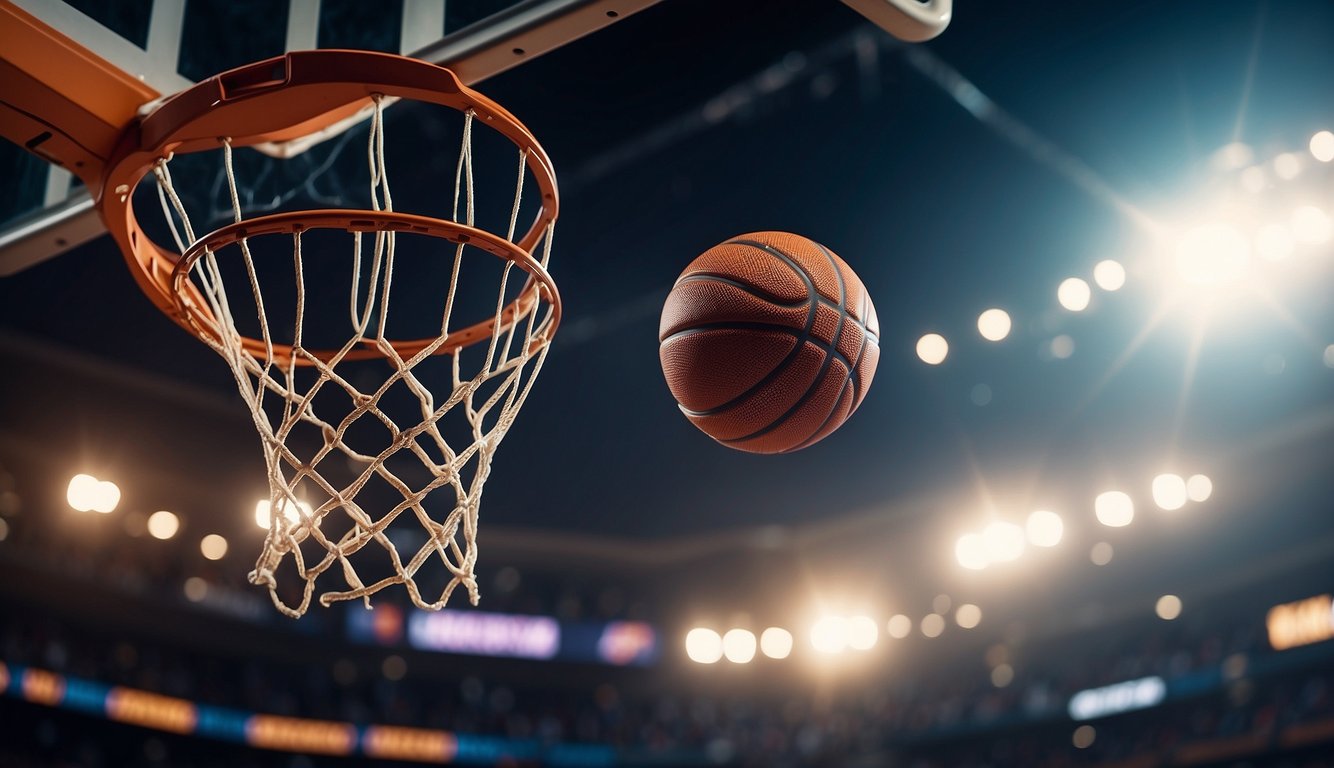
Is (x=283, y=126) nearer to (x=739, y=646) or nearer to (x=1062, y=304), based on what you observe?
(x=1062, y=304)

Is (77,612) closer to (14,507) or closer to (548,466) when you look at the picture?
(14,507)

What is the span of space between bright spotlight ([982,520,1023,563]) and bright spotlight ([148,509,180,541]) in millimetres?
7474

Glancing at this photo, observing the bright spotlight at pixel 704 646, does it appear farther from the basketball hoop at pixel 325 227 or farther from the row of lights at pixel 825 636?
the basketball hoop at pixel 325 227

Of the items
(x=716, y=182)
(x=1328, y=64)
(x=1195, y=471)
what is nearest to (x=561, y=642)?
(x=1195, y=471)

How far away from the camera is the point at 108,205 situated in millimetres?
2549

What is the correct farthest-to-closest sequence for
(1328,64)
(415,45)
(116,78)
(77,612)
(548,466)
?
1. (77,612)
2. (548,466)
3. (1328,64)
4. (415,45)
5. (116,78)

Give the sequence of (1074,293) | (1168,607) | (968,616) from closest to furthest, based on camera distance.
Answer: (1074,293), (1168,607), (968,616)

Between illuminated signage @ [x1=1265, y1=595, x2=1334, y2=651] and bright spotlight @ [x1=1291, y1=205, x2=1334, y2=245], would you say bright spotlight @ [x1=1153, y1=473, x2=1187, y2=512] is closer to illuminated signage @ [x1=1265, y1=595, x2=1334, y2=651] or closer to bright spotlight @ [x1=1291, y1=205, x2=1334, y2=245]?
illuminated signage @ [x1=1265, y1=595, x2=1334, y2=651]

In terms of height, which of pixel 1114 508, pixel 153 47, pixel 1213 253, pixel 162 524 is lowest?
pixel 153 47

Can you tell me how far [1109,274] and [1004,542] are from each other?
3561 mm

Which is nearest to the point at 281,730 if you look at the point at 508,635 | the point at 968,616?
the point at 508,635

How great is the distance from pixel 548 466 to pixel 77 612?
4922mm

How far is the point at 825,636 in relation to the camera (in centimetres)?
1220

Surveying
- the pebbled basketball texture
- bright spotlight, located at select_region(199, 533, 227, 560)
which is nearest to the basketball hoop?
the pebbled basketball texture
